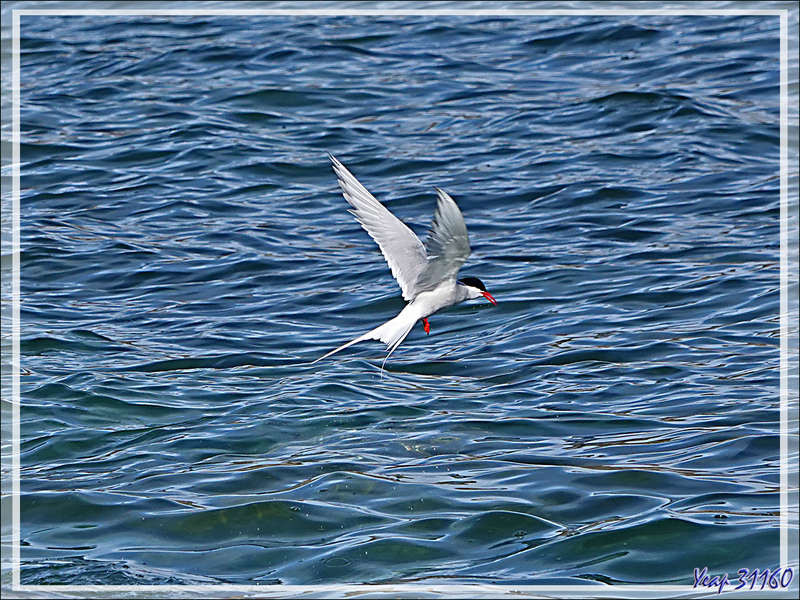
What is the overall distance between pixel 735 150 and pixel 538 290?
437 centimetres

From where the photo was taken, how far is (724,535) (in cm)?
643

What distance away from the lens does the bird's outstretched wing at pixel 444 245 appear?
6469 millimetres

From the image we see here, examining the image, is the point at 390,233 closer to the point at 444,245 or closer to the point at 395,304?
the point at 444,245

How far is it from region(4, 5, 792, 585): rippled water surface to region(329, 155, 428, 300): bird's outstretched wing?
1.30 m

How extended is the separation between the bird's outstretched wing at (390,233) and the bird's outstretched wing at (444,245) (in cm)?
7

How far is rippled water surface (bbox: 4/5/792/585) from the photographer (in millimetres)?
6859

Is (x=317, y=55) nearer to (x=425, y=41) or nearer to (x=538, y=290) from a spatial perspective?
(x=425, y=41)

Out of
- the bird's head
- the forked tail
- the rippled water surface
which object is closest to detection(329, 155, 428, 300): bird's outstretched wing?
the forked tail

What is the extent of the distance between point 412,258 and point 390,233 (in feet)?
0.83

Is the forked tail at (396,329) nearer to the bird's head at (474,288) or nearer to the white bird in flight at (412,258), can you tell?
the white bird in flight at (412,258)

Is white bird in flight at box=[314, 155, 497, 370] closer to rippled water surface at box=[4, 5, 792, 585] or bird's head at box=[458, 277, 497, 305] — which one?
bird's head at box=[458, 277, 497, 305]

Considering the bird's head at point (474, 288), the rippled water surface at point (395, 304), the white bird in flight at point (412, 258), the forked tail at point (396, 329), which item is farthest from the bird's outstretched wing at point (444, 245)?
the rippled water surface at point (395, 304)

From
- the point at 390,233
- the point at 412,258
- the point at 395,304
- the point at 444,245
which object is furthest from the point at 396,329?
the point at 395,304

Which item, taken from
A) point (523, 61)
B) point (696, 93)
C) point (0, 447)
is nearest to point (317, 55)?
point (523, 61)
